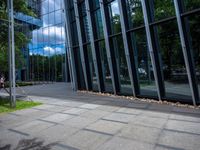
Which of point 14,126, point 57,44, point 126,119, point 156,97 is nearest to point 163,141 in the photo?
point 126,119

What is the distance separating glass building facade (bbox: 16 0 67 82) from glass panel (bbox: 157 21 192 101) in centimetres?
2169

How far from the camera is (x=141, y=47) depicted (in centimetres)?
1372

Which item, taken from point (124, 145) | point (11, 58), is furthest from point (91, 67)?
point (124, 145)

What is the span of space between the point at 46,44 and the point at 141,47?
24.0 metres

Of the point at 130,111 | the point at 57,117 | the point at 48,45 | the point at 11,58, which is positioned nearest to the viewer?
the point at 57,117

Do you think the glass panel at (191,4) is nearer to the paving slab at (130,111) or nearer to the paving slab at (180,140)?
the paving slab at (130,111)

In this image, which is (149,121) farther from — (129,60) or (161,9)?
(161,9)

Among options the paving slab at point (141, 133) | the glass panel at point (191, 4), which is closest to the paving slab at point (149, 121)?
the paving slab at point (141, 133)

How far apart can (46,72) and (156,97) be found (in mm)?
24893

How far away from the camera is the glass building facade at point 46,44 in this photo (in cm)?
3291

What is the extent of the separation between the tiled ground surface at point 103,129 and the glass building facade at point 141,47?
2.61 meters

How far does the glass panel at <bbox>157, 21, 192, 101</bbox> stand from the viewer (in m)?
11.5

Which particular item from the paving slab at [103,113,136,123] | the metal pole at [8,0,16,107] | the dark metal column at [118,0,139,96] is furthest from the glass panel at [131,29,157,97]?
the metal pole at [8,0,16,107]

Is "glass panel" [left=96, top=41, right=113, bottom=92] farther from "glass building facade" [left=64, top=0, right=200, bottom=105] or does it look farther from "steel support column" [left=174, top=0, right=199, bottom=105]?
"steel support column" [left=174, top=0, right=199, bottom=105]
